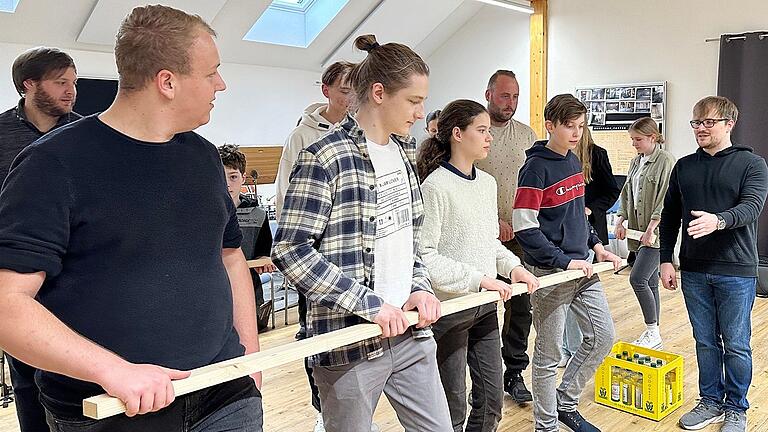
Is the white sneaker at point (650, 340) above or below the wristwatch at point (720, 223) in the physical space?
below

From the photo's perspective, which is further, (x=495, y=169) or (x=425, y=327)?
(x=495, y=169)

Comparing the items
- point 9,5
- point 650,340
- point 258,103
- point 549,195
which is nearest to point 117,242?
point 549,195

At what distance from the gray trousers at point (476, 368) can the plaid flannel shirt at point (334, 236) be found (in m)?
0.51

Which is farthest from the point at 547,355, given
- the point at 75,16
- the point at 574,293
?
the point at 75,16

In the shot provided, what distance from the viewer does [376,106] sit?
1808mm

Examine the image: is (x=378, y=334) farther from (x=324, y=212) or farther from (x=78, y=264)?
(x=78, y=264)

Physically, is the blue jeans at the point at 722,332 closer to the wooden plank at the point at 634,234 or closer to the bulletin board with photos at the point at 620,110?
the wooden plank at the point at 634,234

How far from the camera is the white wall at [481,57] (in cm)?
813

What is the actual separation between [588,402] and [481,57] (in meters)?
5.86

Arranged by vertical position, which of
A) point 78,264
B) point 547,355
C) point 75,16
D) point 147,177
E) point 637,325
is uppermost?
point 75,16

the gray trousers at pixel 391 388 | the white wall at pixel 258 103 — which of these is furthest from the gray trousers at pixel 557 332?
the white wall at pixel 258 103

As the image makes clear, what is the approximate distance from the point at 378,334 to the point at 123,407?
693 mm

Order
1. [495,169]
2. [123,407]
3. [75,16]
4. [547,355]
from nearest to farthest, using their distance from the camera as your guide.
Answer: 1. [123,407]
2. [547,355]
3. [495,169]
4. [75,16]

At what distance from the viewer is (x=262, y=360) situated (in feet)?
4.67
